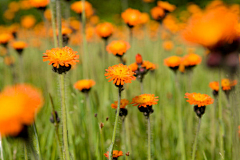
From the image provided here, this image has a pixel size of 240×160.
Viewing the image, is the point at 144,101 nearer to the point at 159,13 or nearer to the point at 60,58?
the point at 60,58

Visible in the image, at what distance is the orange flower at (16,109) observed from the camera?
403mm

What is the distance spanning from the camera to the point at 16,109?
41 centimetres

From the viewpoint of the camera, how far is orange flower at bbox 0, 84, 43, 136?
40 cm

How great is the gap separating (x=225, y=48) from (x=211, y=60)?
1.6 inches

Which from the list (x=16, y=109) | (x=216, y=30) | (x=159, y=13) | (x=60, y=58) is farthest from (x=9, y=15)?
(x=216, y=30)

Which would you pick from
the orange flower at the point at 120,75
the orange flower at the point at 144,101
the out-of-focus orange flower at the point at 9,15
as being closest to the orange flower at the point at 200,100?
the orange flower at the point at 144,101

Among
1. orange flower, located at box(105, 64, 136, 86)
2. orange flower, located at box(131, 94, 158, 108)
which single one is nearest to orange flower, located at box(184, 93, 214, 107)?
orange flower, located at box(131, 94, 158, 108)

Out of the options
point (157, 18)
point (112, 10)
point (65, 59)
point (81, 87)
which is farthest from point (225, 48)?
point (112, 10)

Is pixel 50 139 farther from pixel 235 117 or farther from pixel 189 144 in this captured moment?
pixel 235 117

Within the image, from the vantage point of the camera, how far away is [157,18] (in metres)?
1.70

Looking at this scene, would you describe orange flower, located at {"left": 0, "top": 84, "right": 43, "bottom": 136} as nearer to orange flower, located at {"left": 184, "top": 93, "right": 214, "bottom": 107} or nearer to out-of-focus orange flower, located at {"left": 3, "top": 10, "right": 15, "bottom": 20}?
orange flower, located at {"left": 184, "top": 93, "right": 214, "bottom": 107}

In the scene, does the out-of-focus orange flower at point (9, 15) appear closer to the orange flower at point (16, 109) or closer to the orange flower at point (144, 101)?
the orange flower at point (144, 101)

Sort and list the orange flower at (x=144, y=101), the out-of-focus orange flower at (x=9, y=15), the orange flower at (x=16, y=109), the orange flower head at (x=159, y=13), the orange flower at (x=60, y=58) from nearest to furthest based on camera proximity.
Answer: the orange flower at (x=16, y=109), the orange flower at (x=60, y=58), the orange flower at (x=144, y=101), the orange flower head at (x=159, y=13), the out-of-focus orange flower at (x=9, y=15)

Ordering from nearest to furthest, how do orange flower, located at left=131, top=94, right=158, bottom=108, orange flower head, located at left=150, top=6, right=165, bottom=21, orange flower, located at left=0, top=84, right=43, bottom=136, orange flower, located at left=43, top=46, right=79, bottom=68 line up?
orange flower, located at left=0, top=84, right=43, bottom=136, orange flower, located at left=43, top=46, right=79, bottom=68, orange flower, located at left=131, top=94, right=158, bottom=108, orange flower head, located at left=150, top=6, right=165, bottom=21
